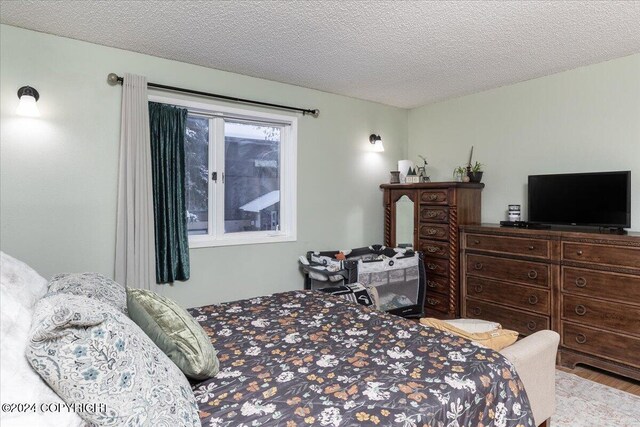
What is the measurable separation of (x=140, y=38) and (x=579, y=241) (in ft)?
11.8

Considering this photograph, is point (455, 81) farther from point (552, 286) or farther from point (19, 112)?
point (19, 112)

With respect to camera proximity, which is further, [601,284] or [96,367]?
[601,284]

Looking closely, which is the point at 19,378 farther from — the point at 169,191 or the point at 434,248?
the point at 434,248

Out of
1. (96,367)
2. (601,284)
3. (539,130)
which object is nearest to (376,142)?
(539,130)

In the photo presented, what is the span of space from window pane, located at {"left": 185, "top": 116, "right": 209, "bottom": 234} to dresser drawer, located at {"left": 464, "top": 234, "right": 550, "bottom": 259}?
2525 millimetres

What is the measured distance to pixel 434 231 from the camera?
405 cm

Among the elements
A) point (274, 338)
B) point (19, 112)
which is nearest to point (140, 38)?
point (19, 112)

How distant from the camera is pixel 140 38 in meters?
2.80

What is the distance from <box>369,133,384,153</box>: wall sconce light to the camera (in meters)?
4.51

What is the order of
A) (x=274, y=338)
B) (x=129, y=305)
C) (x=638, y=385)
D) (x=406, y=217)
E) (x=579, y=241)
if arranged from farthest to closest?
(x=406, y=217)
(x=579, y=241)
(x=638, y=385)
(x=274, y=338)
(x=129, y=305)

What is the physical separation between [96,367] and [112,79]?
260cm

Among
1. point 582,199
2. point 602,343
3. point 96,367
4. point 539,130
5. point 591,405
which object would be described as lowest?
point 591,405

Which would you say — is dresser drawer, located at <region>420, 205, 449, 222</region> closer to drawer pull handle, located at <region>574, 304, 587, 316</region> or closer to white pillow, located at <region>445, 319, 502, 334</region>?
drawer pull handle, located at <region>574, 304, 587, 316</region>

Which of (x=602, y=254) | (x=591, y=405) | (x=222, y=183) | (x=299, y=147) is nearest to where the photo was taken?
(x=591, y=405)
